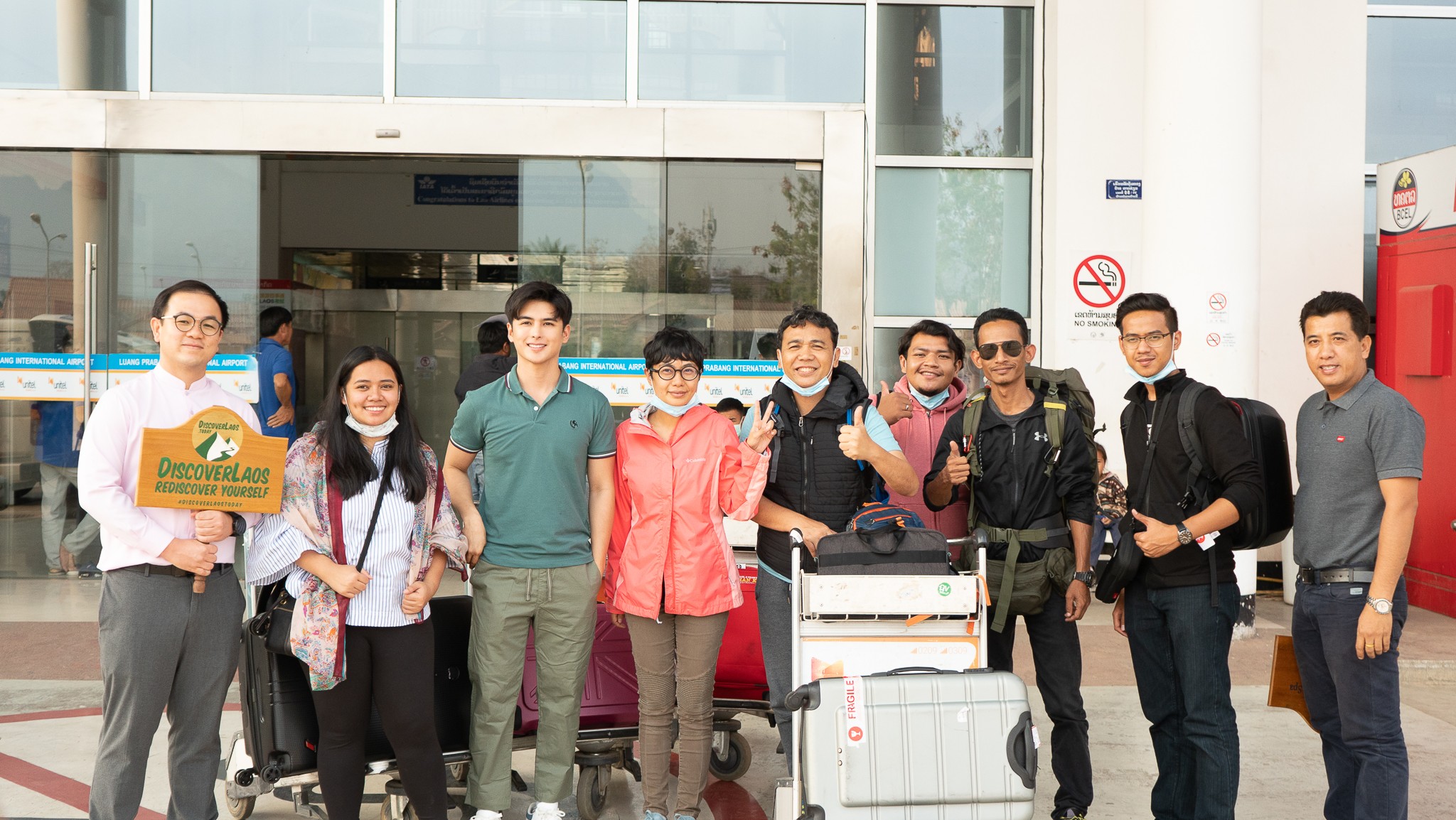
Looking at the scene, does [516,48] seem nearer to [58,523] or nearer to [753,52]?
[753,52]

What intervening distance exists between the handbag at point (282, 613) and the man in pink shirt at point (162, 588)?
11 centimetres

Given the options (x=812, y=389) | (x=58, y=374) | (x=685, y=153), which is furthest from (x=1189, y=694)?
(x=58, y=374)

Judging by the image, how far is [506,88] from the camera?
886cm

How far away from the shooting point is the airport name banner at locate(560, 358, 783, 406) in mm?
8703

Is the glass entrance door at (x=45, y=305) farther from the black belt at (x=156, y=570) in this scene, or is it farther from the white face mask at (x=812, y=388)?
the white face mask at (x=812, y=388)

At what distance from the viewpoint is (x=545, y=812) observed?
4.11 metres

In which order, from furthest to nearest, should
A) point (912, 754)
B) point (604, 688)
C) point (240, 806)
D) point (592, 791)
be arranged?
point (604, 688), point (592, 791), point (240, 806), point (912, 754)

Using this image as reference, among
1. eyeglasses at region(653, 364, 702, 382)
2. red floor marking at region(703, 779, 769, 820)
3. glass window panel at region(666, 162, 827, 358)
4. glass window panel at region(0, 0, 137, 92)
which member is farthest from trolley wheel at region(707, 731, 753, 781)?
glass window panel at region(0, 0, 137, 92)

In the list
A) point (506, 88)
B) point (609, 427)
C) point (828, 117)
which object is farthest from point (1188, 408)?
point (506, 88)

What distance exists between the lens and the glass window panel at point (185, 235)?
28.9ft

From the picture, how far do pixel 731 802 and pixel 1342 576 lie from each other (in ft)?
8.25

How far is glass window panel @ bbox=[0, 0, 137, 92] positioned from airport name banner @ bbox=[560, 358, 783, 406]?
4303mm

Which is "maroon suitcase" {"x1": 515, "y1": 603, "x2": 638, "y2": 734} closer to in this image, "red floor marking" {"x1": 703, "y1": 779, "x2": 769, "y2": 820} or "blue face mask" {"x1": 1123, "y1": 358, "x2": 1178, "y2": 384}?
"red floor marking" {"x1": 703, "y1": 779, "x2": 769, "y2": 820}

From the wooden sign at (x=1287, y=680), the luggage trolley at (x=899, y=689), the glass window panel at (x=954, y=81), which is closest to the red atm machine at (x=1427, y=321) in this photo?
the glass window panel at (x=954, y=81)
